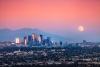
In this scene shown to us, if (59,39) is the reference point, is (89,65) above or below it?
below

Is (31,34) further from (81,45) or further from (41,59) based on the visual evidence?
(81,45)

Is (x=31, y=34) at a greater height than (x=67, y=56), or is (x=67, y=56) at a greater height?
(x=31, y=34)

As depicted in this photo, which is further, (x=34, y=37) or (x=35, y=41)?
(x=35, y=41)

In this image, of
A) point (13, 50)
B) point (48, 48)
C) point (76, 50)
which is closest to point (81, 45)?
point (76, 50)

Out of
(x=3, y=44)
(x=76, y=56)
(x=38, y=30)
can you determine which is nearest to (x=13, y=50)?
(x=3, y=44)

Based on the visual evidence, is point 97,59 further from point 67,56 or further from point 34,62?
point 34,62

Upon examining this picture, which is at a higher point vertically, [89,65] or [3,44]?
[3,44]

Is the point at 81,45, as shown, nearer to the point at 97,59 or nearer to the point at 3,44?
the point at 97,59

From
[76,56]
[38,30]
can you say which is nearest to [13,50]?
[38,30]
